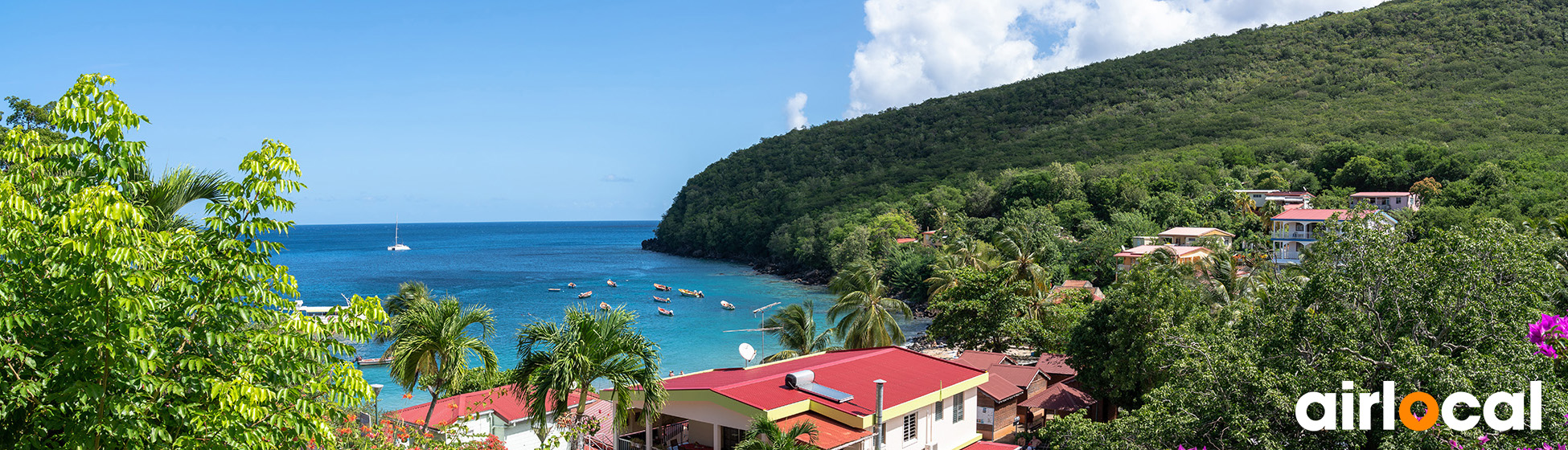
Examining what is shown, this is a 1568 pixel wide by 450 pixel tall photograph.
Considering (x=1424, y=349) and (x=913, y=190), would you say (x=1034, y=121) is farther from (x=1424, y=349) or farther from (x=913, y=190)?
(x=1424, y=349)

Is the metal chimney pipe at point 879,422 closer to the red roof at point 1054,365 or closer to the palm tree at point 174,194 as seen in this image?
the palm tree at point 174,194

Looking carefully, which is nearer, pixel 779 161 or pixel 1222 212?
pixel 1222 212

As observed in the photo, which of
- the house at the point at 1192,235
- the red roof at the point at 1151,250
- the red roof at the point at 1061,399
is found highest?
the house at the point at 1192,235

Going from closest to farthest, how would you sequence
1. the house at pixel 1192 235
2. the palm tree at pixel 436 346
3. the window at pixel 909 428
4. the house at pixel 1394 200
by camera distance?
1. the palm tree at pixel 436 346
2. the window at pixel 909 428
3. the house at pixel 1192 235
4. the house at pixel 1394 200

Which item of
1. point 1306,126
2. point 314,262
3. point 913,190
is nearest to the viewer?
point 1306,126

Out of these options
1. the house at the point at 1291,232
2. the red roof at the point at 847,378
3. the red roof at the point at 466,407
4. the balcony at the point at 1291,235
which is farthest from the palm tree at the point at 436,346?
the balcony at the point at 1291,235

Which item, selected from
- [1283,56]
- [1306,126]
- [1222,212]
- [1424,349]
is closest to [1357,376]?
[1424,349]

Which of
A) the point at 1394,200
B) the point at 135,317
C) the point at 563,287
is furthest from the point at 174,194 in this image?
the point at 563,287
